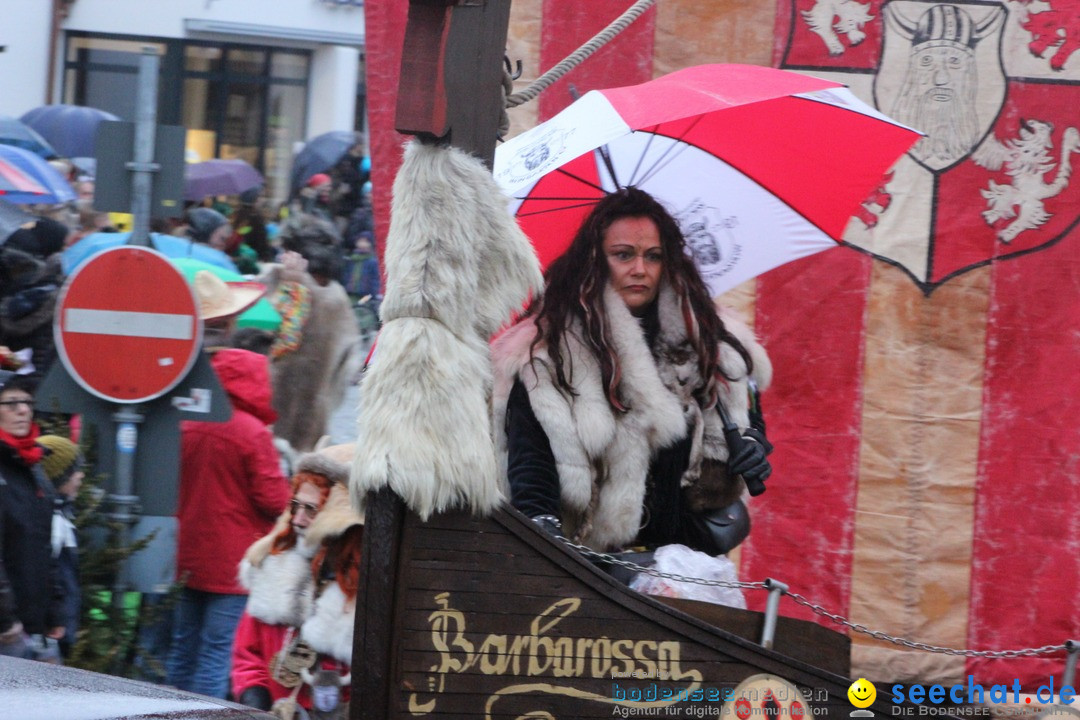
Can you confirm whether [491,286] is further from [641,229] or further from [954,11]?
[954,11]

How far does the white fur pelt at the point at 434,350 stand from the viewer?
9.66 feet

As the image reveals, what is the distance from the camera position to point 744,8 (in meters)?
5.21

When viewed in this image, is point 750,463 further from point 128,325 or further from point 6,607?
point 6,607

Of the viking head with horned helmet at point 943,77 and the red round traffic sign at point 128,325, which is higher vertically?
the viking head with horned helmet at point 943,77

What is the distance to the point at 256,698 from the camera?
4055mm

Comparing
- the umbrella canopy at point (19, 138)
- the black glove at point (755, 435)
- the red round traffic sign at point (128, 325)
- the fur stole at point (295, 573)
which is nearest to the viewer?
the black glove at point (755, 435)

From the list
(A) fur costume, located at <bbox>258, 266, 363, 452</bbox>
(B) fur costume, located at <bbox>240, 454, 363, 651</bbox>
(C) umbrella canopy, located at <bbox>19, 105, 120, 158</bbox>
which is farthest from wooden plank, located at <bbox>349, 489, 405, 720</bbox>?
(C) umbrella canopy, located at <bbox>19, 105, 120, 158</bbox>

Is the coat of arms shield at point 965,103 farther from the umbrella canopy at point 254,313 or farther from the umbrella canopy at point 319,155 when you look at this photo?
the umbrella canopy at point 319,155

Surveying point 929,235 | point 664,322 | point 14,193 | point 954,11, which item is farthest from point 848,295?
point 14,193

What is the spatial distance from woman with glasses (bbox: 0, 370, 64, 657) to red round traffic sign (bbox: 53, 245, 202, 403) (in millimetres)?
300

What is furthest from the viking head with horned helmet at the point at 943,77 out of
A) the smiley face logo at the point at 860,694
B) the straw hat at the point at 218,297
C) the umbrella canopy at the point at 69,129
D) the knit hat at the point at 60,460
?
the umbrella canopy at the point at 69,129

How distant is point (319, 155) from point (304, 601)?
35.5 ft

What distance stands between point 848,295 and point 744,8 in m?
1.17

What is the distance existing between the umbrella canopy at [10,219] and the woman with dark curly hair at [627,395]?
4.73 metres
